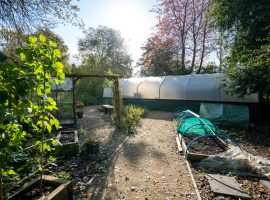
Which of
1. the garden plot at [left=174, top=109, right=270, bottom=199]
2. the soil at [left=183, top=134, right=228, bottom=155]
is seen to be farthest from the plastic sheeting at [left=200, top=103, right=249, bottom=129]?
the soil at [left=183, top=134, right=228, bottom=155]

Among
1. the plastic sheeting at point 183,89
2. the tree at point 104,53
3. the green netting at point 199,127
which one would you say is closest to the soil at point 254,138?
the green netting at point 199,127

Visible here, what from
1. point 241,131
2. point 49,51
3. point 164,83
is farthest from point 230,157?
point 164,83

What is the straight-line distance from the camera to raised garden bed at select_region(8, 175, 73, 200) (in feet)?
→ 9.20

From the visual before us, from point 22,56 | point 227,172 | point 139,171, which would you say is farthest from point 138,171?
point 22,56

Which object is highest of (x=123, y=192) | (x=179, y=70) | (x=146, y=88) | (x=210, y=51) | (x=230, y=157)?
(x=210, y=51)

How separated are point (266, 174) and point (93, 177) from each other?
3997mm

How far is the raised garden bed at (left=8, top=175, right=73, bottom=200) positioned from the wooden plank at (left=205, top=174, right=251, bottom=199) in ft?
9.24

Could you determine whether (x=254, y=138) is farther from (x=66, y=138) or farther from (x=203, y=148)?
(x=66, y=138)

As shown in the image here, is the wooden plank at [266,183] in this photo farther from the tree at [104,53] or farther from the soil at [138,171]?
the tree at [104,53]

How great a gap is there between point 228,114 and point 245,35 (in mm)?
3692

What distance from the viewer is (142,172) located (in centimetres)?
499

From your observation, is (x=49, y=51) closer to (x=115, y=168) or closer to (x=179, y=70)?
(x=115, y=168)

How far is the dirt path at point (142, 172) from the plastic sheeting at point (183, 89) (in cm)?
501

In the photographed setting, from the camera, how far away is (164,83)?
14789mm
